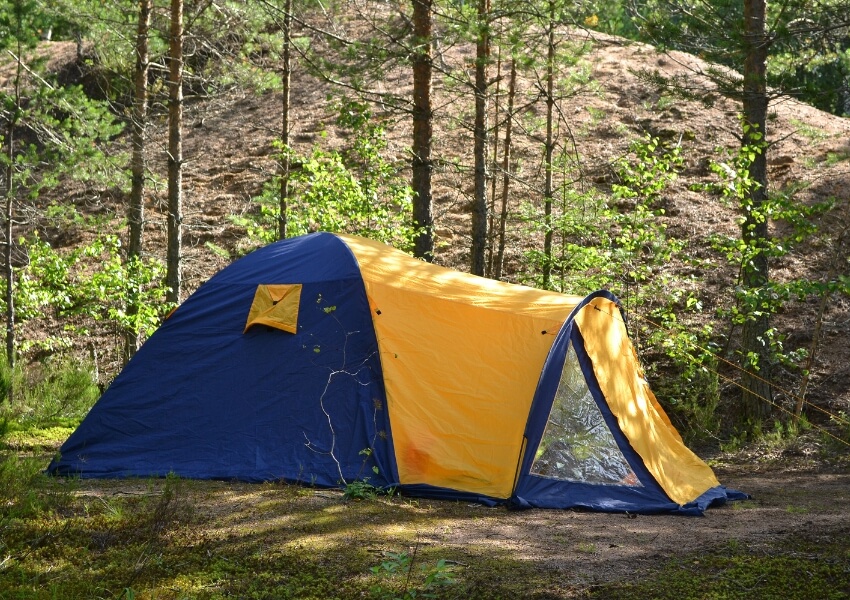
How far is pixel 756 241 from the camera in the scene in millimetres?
8383

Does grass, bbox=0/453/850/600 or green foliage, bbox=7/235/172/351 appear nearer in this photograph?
grass, bbox=0/453/850/600

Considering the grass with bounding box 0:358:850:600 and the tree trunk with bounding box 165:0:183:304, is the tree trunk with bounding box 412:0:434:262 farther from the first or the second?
the grass with bounding box 0:358:850:600

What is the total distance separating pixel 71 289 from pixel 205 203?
6269 millimetres

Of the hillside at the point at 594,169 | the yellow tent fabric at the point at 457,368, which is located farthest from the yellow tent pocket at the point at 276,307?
the hillside at the point at 594,169

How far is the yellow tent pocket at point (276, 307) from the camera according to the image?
634cm

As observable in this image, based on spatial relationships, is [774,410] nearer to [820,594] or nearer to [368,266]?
[368,266]

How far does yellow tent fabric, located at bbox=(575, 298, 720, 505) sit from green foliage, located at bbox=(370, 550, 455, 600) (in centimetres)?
257

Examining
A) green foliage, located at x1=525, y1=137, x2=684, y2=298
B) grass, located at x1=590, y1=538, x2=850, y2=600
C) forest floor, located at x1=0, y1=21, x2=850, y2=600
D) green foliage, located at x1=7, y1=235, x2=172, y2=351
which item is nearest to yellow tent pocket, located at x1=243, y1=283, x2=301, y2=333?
forest floor, located at x1=0, y1=21, x2=850, y2=600

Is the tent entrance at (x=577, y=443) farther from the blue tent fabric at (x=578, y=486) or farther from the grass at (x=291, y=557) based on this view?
the grass at (x=291, y=557)

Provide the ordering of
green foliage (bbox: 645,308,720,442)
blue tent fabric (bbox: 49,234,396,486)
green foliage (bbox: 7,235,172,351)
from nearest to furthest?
blue tent fabric (bbox: 49,234,396,486) → green foliage (bbox: 645,308,720,442) → green foliage (bbox: 7,235,172,351)

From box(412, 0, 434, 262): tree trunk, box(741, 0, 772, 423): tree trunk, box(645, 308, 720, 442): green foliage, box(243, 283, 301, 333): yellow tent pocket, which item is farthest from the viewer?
box(412, 0, 434, 262): tree trunk

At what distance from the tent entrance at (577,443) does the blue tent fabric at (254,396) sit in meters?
1.12

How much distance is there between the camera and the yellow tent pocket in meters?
6.34

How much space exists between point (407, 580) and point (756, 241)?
6.03 metres
